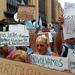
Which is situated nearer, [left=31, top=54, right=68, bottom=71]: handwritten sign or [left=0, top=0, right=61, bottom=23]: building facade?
[left=31, top=54, right=68, bottom=71]: handwritten sign

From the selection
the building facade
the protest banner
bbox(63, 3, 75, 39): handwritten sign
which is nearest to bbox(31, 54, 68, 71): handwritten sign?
the protest banner

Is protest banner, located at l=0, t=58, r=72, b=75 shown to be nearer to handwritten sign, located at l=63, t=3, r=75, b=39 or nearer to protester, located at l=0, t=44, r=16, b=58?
handwritten sign, located at l=63, t=3, r=75, b=39

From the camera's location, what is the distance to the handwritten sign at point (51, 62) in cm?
247

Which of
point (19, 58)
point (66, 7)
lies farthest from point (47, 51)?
point (66, 7)

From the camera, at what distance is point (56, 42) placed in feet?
12.1

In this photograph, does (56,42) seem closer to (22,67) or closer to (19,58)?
(19,58)

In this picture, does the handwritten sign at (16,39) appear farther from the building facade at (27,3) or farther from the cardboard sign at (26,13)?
the building facade at (27,3)

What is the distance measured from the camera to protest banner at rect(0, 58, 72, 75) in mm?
2484

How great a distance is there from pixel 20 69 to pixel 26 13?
5.98ft

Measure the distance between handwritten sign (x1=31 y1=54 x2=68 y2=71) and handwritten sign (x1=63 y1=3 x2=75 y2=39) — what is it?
0.29 meters

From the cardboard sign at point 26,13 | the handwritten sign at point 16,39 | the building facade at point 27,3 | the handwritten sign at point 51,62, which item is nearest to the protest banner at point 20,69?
the handwritten sign at point 51,62

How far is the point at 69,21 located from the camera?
2.71 meters

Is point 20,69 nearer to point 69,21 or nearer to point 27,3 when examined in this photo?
point 69,21

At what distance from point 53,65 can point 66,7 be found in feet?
1.84
